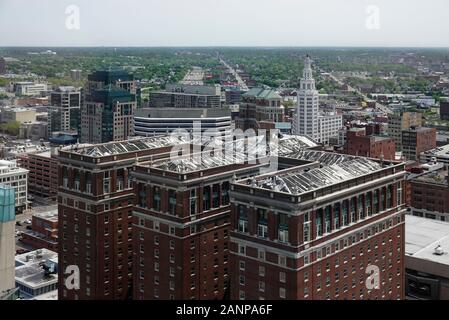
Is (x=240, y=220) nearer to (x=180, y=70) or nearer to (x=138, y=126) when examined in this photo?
(x=138, y=126)

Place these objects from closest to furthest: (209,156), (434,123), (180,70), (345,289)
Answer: (345,289)
(209,156)
(434,123)
(180,70)

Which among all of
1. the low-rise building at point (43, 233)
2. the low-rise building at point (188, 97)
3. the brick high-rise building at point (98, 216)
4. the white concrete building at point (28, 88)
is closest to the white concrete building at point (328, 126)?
the low-rise building at point (188, 97)

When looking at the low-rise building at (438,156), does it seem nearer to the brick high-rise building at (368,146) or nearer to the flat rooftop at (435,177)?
the brick high-rise building at (368,146)

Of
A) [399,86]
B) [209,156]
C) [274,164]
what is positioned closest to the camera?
[209,156]

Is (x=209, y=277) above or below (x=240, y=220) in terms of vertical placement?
below

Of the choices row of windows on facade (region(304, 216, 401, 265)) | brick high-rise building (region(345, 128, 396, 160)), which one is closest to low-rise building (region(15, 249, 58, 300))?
row of windows on facade (region(304, 216, 401, 265))

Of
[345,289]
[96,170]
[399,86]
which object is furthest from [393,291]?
[399,86]
